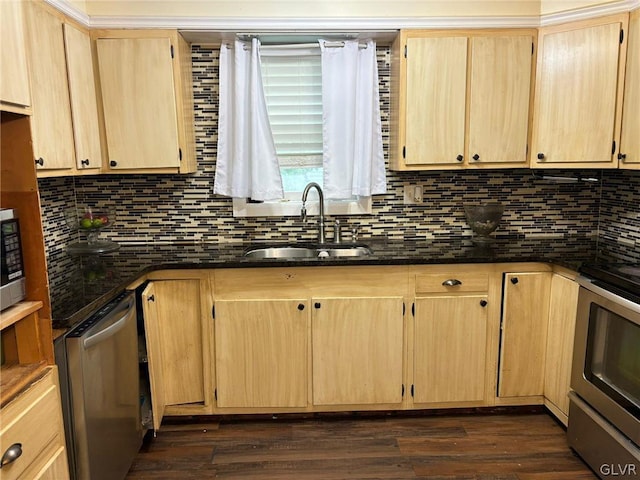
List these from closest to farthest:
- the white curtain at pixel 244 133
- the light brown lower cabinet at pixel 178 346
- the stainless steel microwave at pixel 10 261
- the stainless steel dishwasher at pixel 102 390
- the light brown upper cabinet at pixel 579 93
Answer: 1. the stainless steel microwave at pixel 10 261
2. the stainless steel dishwasher at pixel 102 390
3. the light brown upper cabinet at pixel 579 93
4. the light brown lower cabinet at pixel 178 346
5. the white curtain at pixel 244 133

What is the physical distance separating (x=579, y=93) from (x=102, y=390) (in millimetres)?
2567

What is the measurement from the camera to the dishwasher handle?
1682mm

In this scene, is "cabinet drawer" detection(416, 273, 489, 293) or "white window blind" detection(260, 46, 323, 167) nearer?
"cabinet drawer" detection(416, 273, 489, 293)

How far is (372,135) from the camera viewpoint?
276cm

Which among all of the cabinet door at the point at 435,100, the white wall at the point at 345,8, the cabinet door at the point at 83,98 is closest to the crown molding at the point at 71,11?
the cabinet door at the point at 83,98

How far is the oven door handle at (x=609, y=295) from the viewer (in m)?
1.86

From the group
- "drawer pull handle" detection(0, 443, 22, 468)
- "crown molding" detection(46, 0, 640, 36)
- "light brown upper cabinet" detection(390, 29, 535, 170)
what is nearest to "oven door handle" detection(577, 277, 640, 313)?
"light brown upper cabinet" detection(390, 29, 535, 170)

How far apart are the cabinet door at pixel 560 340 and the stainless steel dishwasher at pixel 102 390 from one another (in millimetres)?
2049

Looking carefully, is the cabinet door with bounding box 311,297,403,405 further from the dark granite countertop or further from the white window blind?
the white window blind

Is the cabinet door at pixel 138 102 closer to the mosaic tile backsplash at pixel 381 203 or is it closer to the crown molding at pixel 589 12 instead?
the mosaic tile backsplash at pixel 381 203

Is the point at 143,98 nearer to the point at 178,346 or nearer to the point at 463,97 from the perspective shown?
the point at 178,346

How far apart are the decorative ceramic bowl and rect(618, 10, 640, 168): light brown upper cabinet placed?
66cm

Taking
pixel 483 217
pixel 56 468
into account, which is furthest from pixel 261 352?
pixel 483 217

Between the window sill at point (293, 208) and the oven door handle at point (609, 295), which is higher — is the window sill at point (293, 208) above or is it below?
above
